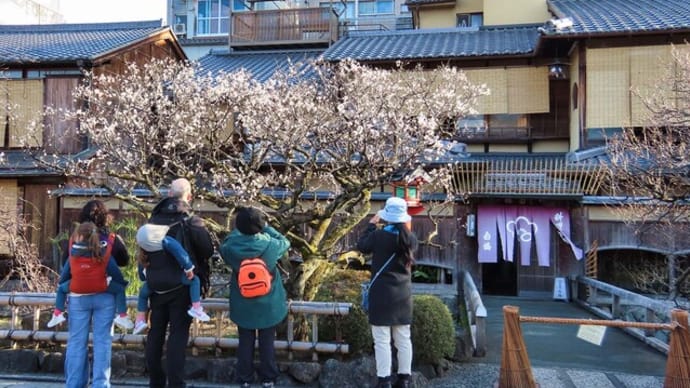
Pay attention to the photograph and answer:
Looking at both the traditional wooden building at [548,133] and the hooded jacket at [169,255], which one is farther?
the traditional wooden building at [548,133]

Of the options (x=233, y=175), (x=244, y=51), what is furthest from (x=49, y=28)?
(x=233, y=175)

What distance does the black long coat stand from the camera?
15.6 feet

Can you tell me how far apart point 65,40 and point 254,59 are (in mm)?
6441

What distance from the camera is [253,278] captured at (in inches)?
181

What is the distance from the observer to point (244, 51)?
1997 centimetres

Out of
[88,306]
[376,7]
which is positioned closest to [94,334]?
[88,306]

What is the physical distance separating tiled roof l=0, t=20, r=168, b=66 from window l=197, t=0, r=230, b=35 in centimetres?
701

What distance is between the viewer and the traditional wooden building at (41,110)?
13.3 metres

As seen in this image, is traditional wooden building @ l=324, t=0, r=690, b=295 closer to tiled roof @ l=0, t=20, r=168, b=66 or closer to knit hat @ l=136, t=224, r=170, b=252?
tiled roof @ l=0, t=20, r=168, b=66

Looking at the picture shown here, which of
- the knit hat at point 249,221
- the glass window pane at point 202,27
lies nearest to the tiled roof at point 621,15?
the knit hat at point 249,221

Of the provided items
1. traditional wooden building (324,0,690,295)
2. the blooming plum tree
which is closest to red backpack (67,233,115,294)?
the blooming plum tree

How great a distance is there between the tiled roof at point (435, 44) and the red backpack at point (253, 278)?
10.0 metres

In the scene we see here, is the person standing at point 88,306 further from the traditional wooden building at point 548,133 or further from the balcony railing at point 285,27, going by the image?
the balcony railing at point 285,27

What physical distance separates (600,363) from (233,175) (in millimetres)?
5745
